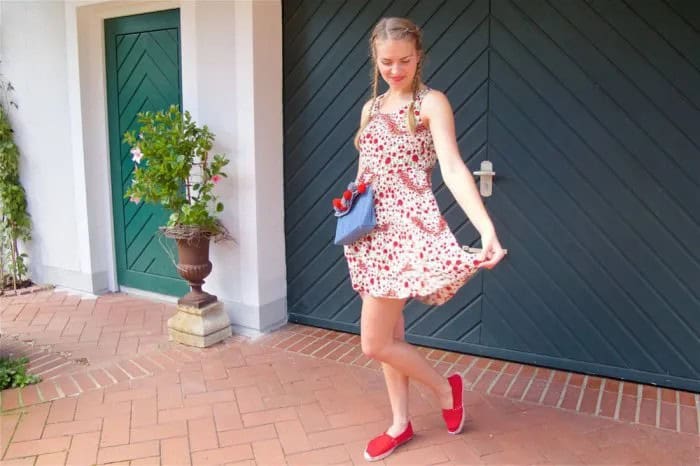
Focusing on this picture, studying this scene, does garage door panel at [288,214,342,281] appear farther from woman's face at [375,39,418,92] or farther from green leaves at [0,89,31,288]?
green leaves at [0,89,31,288]

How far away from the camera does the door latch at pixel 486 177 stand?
144 inches

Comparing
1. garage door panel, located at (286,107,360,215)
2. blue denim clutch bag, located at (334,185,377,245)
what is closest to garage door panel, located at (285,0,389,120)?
garage door panel, located at (286,107,360,215)

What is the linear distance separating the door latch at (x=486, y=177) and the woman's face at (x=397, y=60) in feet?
4.52

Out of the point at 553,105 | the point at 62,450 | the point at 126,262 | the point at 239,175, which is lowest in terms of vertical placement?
the point at 62,450

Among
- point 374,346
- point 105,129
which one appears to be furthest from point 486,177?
point 105,129

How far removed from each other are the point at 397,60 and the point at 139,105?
3.23m

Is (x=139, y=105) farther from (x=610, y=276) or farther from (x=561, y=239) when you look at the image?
(x=610, y=276)

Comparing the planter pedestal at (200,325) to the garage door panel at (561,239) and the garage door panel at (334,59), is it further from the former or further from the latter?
the garage door panel at (561,239)

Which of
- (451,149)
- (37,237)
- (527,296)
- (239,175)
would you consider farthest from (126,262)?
(451,149)

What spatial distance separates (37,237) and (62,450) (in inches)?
128

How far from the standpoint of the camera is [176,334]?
412cm

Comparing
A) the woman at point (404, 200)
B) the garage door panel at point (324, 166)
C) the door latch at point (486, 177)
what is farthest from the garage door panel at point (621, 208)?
the woman at point (404, 200)

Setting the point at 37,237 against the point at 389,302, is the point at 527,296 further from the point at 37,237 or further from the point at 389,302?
the point at 37,237

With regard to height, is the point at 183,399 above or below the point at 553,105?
below
